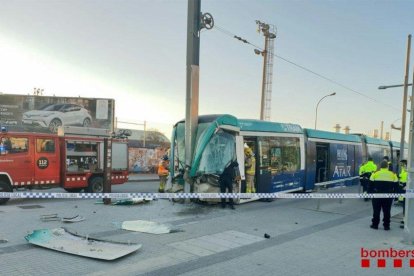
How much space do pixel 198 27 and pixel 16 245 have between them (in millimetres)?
9036

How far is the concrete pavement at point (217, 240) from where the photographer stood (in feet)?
19.8

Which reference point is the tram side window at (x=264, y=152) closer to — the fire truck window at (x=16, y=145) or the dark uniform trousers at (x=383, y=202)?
the dark uniform trousers at (x=383, y=202)

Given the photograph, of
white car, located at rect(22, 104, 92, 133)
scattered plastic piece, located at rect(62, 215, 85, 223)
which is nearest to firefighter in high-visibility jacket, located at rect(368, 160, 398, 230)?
scattered plastic piece, located at rect(62, 215, 85, 223)

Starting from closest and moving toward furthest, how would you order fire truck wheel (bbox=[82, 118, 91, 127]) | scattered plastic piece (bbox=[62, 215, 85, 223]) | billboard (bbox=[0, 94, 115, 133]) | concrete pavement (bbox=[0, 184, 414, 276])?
concrete pavement (bbox=[0, 184, 414, 276]), scattered plastic piece (bbox=[62, 215, 85, 223]), billboard (bbox=[0, 94, 115, 133]), fire truck wheel (bbox=[82, 118, 91, 127])

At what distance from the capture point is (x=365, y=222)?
413 inches

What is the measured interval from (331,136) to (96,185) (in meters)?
11.1

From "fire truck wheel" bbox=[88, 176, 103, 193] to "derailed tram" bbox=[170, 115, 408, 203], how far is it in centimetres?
399

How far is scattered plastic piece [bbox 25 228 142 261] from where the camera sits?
6434 millimetres

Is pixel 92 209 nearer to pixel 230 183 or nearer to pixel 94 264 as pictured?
pixel 230 183

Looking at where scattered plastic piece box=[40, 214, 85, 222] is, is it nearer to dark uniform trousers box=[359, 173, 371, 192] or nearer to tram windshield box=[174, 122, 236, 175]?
tram windshield box=[174, 122, 236, 175]

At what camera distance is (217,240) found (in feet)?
25.7

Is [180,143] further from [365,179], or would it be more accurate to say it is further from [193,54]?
[365,179]

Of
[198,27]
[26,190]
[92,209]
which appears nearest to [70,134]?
[26,190]

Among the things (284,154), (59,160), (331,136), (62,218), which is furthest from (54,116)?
(62,218)
